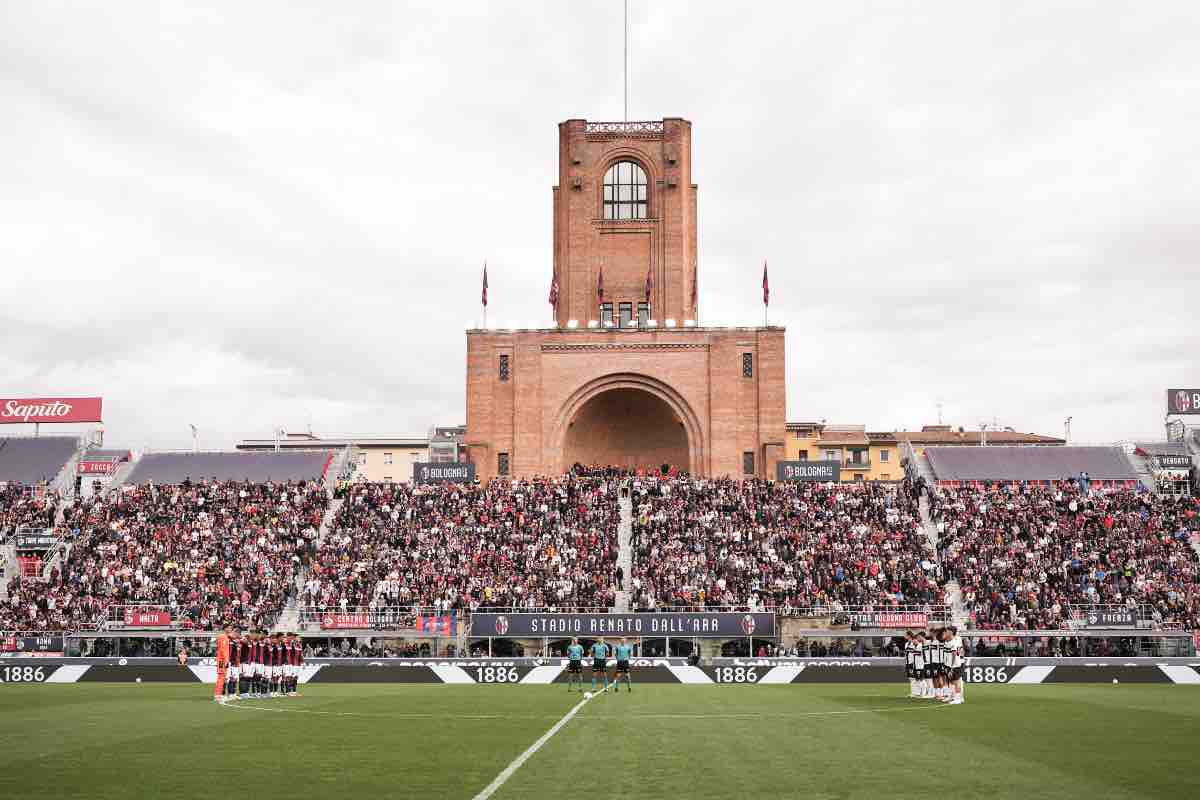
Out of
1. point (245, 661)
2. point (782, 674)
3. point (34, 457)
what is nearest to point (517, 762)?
point (245, 661)

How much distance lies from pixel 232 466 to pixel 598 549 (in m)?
27.0

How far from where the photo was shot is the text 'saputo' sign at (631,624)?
162 ft

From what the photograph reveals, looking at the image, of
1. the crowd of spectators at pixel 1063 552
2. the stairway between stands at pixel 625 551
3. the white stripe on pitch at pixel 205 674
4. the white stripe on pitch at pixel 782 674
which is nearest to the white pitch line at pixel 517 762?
the white stripe on pitch at pixel 782 674

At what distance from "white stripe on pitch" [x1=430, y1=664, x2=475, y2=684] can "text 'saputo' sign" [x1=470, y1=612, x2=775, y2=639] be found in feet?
29.8

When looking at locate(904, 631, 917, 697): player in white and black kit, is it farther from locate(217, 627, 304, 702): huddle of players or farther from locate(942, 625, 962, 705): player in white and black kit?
locate(217, 627, 304, 702): huddle of players

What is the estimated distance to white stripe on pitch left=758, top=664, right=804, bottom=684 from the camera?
128 ft

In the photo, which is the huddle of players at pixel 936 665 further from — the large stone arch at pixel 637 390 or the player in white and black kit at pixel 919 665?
the large stone arch at pixel 637 390

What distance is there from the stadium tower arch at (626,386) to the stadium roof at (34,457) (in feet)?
80.0

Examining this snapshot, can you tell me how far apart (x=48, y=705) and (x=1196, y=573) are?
45182 mm

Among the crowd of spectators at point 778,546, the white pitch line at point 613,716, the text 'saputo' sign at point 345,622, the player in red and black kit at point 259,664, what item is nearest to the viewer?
the white pitch line at point 613,716

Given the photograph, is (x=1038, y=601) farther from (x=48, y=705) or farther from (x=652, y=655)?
(x=48, y=705)

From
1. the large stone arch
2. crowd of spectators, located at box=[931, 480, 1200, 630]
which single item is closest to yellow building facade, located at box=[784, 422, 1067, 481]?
the large stone arch

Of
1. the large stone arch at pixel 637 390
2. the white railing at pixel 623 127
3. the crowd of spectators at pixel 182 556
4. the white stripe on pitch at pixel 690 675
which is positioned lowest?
the white stripe on pitch at pixel 690 675

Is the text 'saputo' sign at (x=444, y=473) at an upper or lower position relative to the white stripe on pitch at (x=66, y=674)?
upper
